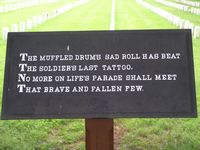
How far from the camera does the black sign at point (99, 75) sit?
14.7 feet

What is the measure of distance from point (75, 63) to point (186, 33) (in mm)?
1294

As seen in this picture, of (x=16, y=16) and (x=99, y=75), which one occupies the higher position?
(x=16, y=16)

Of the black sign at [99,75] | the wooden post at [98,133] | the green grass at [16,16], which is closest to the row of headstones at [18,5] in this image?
the green grass at [16,16]

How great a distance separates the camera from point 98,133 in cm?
476

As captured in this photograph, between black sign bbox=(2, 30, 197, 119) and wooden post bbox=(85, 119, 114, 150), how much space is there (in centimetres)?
30

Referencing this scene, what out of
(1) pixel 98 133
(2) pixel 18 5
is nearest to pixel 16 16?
(2) pixel 18 5

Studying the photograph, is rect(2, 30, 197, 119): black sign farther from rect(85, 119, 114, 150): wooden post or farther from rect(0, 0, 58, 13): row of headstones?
rect(0, 0, 58, 13): row of headstones

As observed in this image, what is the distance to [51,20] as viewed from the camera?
2467 cm

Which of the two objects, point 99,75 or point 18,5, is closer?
point 99,75

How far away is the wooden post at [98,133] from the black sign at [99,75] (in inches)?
11.8

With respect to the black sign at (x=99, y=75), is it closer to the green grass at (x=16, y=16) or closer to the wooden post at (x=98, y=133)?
the wooden post at (x=98, y=133)

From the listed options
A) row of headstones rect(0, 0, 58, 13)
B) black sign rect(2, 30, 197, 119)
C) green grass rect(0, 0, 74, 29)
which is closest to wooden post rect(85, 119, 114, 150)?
black sign rect(2, 30, 197, 119)

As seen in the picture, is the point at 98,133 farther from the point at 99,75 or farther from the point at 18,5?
the point at 18,5

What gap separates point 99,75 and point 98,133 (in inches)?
26.7
